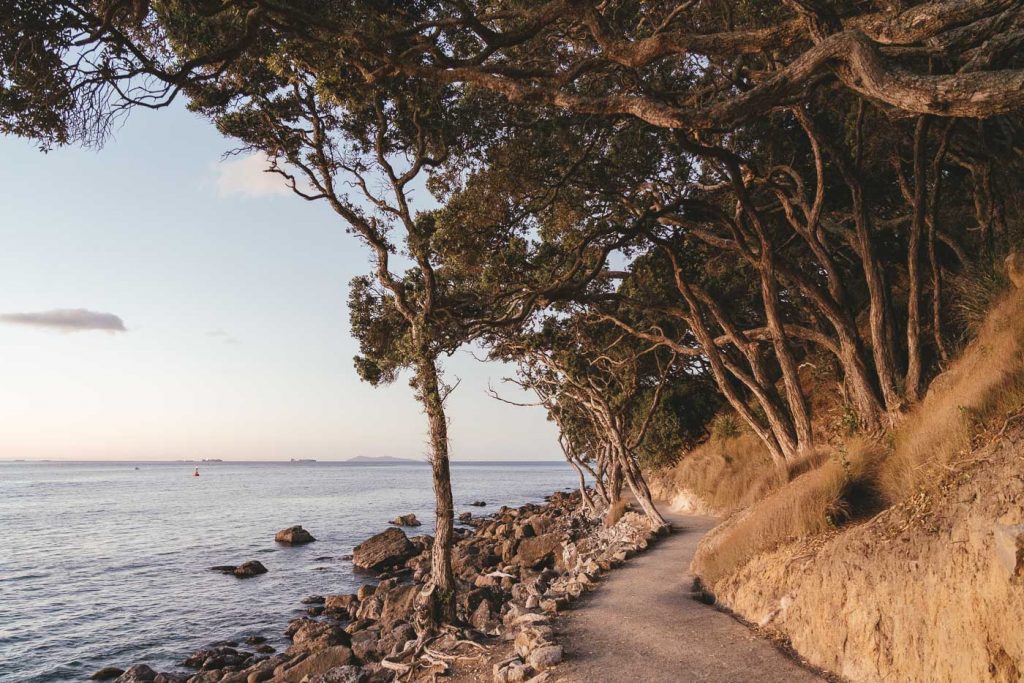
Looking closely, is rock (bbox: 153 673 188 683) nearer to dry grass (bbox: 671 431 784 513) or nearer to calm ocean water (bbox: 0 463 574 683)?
calm ocean water (bbox: 0 463 574 683)

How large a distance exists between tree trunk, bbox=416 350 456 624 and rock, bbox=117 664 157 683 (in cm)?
812

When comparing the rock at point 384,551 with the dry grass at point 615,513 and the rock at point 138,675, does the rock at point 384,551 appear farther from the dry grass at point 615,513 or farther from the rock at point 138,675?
the rock at point 138,675

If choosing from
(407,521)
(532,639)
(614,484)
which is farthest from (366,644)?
(407,521)

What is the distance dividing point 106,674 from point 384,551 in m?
13.4

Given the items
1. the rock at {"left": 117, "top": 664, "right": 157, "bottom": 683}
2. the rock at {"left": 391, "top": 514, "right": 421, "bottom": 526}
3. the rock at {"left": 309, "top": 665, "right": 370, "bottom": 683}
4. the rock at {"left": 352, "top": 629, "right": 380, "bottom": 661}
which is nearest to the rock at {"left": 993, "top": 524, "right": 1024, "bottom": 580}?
the rock at {"left": 309, "top": 665, "right": 370, "bottom": 683}

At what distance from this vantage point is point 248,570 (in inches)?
1104

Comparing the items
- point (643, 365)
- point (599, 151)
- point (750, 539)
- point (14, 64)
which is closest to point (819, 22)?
point (599, 151)

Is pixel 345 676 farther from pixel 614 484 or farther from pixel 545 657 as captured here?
pixel 614 484

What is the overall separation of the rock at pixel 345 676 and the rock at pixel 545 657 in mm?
4189

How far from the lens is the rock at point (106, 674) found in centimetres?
1588

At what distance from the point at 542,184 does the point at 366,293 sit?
259 inches

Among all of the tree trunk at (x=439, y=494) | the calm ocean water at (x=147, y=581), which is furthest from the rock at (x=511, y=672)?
the calm ocean water at (x=147, y=581)

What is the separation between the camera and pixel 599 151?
15.1 metres

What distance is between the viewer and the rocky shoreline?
988 cm
